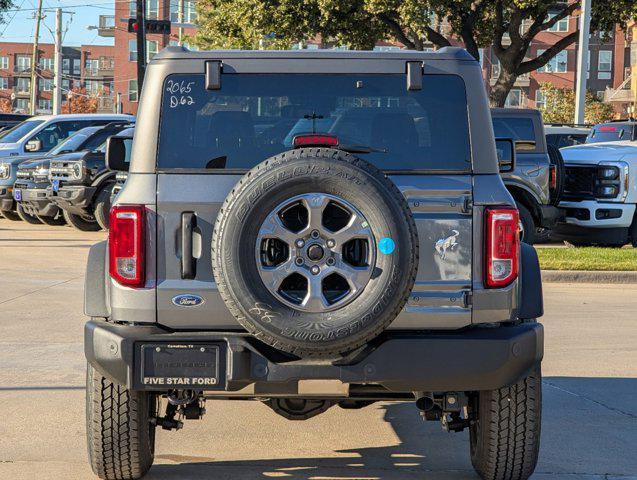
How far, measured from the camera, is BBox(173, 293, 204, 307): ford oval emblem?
5156 millimetres

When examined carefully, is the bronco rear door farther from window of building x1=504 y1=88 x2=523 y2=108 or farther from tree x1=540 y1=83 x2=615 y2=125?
window of building x1=504 y1=88 x2=523 y2=108

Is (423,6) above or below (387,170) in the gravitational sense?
above

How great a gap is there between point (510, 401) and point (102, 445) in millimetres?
1884

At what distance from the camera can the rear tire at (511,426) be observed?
5.46 m

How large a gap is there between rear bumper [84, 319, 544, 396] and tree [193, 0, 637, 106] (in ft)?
97.2

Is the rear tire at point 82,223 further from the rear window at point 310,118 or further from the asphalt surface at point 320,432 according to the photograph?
the rear window at point 310,118

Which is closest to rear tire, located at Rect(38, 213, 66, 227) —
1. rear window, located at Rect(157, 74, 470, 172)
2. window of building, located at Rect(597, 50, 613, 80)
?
rear window, located at Rect(157, 74, 470, 172)

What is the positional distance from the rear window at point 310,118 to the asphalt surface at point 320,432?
163 centimetres

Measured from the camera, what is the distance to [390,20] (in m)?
36.6

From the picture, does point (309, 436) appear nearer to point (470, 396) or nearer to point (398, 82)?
point (470, 396)

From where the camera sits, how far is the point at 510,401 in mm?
5457

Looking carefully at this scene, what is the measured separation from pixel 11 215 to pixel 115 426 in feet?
62.3

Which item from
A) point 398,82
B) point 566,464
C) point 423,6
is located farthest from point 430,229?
point 423,6

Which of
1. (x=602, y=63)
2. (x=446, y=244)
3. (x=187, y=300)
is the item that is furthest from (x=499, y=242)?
(x=602, y=63)
